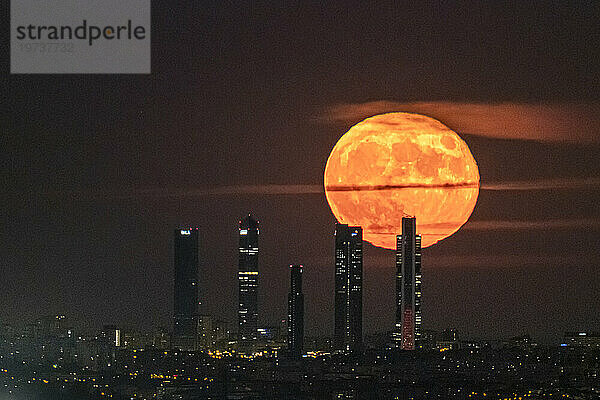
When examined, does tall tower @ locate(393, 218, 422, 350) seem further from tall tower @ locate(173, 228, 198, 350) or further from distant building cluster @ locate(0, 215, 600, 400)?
tall tower @ locate(173, 228, 198, 350)

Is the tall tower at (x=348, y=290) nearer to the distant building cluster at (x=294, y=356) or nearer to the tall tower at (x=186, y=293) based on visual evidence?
the distant building cluster at (x=294, y=356)

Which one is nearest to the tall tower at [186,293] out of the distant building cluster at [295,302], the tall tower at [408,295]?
the distant building cluster at [295,302]

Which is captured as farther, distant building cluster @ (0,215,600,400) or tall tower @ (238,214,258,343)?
tall tower @ (238,214,258,343)

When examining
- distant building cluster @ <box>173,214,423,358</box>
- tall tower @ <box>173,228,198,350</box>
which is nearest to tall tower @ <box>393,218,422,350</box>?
distant building cluster @ <box>173,214,423,358</box>
